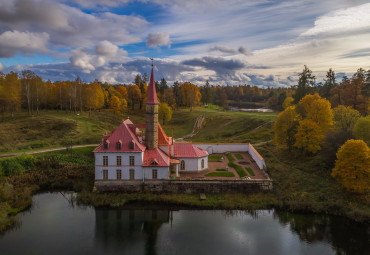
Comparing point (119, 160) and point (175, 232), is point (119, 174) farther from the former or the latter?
point (175, 232)

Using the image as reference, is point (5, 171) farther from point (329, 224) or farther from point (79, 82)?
point (79, 82)

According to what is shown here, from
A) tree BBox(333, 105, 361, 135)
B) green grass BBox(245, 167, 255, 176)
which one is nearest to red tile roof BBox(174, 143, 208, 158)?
green grass BBox(245, 167, 255, 176)

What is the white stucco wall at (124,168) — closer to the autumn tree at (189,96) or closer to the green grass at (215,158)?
the green grass at (215,158)

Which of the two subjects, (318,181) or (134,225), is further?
(318,181)

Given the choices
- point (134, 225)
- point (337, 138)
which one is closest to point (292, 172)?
point (337, 138)

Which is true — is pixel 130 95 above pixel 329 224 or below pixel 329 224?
above

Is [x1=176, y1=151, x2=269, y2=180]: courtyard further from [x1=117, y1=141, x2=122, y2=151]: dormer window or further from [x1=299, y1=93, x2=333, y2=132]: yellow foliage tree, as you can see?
[x1=299, y1=93, x2=333, y2=132]: yellow foliage tree
